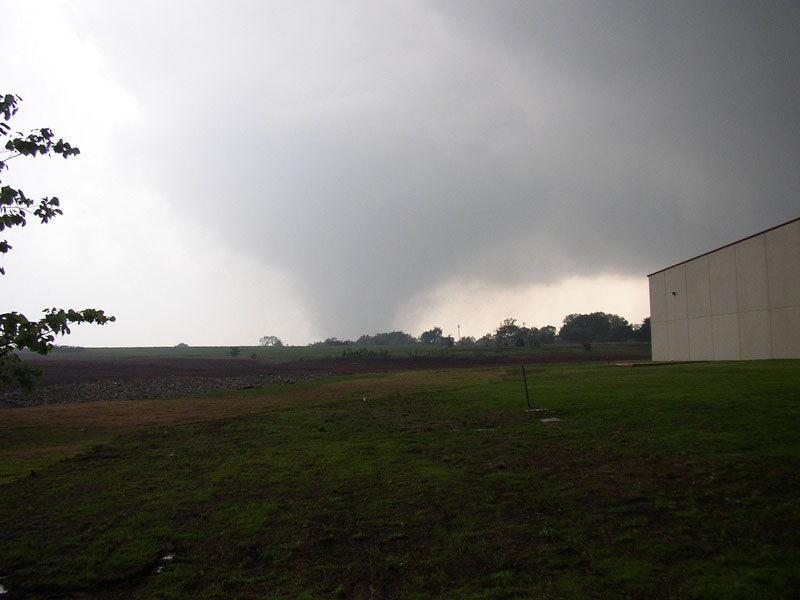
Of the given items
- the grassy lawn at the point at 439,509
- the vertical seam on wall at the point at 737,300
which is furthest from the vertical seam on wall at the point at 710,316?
the grassy lawn at the point at 439,509

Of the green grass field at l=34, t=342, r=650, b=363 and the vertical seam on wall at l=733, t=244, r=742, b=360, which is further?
the green grass field at l=34, t=342, r=650, b=363

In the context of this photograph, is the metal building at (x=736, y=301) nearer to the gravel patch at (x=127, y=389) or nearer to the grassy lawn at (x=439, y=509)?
the grassy lawn at (x=439, y=509)

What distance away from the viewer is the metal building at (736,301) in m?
33.3

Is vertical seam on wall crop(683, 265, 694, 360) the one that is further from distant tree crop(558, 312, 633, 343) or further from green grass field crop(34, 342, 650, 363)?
distant tree crop(558, 312, 633, 343)

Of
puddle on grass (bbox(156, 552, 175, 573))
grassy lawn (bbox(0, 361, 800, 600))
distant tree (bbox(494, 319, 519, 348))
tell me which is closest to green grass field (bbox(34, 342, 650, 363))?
distant tree (bbox(494, 319, 519, 348))

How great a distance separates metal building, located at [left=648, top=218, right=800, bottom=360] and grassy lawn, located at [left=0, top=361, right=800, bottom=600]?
716 inches

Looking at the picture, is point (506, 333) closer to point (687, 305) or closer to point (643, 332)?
point (643, 332)

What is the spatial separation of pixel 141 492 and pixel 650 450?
37.5ft

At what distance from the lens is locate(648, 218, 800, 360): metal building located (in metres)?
33.3

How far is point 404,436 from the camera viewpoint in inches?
682

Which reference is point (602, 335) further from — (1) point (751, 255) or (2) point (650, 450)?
(2) point (650, 450)

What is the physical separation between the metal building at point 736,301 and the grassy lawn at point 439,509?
18186 millimetres

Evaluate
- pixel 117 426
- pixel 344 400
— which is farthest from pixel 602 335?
pixel 117 426

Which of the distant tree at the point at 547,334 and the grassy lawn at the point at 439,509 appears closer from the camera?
the grassy lawn at the point at 439,509
